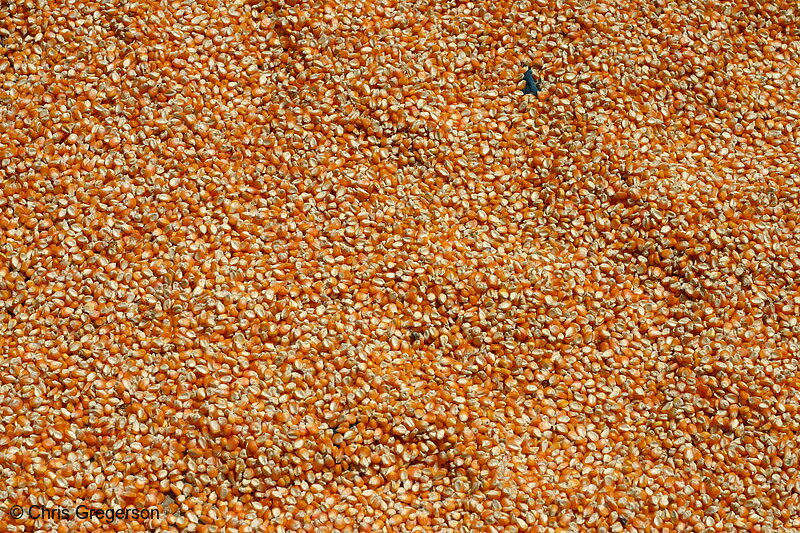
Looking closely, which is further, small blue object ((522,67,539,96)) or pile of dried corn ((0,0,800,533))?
small blue object ((522,67,539,96))

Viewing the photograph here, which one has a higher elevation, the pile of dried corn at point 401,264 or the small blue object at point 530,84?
the small blue object at point 530,84

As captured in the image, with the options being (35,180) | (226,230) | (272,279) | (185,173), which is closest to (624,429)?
(272,279)

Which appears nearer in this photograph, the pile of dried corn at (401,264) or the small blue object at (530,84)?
the pile of dried corn at (401,264)

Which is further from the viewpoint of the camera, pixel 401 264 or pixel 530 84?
pixel 530 84

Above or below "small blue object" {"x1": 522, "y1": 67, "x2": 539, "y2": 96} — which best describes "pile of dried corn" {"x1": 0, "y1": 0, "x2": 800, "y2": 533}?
below

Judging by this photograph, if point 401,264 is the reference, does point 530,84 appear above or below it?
above
